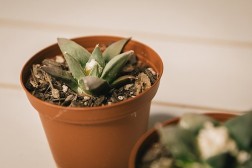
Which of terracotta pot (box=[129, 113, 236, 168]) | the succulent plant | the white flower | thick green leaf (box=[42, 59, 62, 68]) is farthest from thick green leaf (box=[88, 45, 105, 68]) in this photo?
the white flower

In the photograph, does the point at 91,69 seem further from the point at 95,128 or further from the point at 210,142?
the point at 210,142

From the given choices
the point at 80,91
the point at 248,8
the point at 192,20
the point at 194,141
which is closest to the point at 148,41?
the point at 192,20

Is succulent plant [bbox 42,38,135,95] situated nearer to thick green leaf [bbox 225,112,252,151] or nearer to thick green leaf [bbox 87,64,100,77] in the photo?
thick green leaf [bbox 87,64,100,77]

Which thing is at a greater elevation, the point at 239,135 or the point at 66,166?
the point at 239,135

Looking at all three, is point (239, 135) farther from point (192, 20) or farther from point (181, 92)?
point (192, 20)

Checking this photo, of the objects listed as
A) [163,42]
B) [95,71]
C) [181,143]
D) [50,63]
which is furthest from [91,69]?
[163,42]

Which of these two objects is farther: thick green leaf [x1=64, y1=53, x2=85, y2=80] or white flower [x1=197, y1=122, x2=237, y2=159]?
thick green leaf [x1=64, y1=53, x2=85, y2=80]
